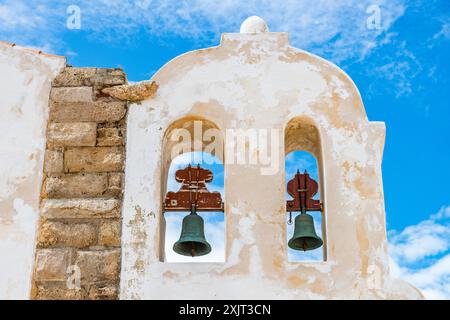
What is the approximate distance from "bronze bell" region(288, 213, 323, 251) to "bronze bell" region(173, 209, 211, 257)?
778 millimetres

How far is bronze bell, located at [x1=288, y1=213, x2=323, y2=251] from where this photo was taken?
9.29m

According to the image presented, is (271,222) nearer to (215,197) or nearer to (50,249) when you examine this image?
(215,197)

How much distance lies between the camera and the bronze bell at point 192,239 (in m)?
9.29

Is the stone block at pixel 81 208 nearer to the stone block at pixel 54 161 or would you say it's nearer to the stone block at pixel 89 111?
the stone block at pixel 54 161

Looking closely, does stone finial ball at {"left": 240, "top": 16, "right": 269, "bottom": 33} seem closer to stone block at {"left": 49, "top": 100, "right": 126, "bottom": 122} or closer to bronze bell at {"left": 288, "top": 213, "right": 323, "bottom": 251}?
stone block at {"left": 49, "top": 100, "right": 126, "bottom": 122}

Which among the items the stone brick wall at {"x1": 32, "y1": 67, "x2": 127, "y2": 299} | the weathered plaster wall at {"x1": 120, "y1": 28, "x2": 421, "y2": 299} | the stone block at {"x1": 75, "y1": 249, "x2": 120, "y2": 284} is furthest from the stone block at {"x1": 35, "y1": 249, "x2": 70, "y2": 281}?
the weathered plaster wall at {"x1": 120, "y1": 28, "x2": 421, "y2": 299}

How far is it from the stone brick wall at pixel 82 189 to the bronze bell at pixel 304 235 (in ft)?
5.16

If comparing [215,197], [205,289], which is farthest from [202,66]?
[205,289]

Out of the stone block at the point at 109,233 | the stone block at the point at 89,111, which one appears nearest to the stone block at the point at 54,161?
the stone block at the point at 89,111

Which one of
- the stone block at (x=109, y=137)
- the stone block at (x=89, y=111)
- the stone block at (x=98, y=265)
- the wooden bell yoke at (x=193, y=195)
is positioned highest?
the stone block at (x=89, y=111)

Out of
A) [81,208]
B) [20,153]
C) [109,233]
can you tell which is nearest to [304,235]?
[109,233]

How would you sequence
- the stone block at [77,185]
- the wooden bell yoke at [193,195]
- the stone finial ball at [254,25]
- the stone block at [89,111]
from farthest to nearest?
1. the stone finial ball at [254,25]
2. the stone block at [89,111]
3. the wooden bell yoke at [193,195]
4. the stone block at [77,185]

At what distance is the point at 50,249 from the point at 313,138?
267 centimetres

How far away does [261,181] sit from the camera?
9.33 metres
